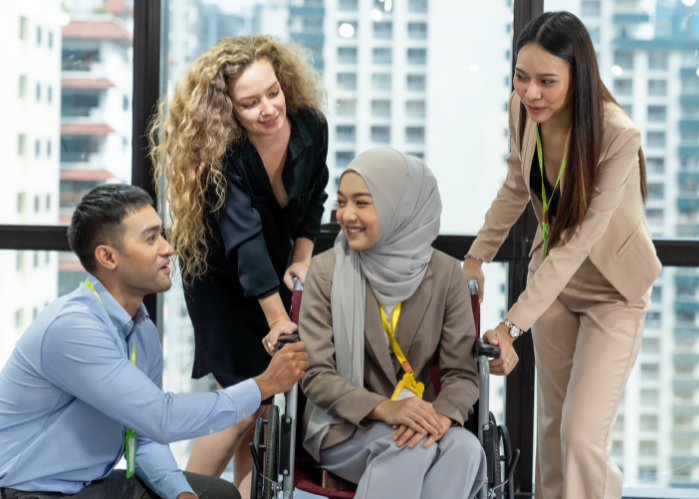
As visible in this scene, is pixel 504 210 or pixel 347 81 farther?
pixel 347 81

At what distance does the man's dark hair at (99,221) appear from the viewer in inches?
70.4

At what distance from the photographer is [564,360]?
2256mm

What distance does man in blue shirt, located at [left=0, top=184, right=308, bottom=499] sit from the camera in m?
1.64

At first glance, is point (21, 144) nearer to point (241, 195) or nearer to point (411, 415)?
point (241, 195)

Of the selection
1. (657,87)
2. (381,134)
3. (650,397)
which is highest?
(657,87)

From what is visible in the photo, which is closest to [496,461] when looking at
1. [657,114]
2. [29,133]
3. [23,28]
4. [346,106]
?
[346,106]

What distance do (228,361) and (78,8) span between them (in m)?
1.73

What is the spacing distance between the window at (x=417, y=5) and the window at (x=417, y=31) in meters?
0.06

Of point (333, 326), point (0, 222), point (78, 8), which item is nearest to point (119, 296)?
point (333, 326)

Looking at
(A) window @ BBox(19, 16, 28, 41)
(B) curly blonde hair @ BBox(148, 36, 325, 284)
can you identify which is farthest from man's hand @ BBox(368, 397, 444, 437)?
(A) window @ BBox(19, 16, 28, 41)

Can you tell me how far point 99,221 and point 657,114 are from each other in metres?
2.34

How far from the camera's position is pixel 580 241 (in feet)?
6.48

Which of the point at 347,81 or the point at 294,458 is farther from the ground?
the point at 347,81

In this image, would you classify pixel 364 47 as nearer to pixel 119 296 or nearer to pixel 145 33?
pixel 145 33
